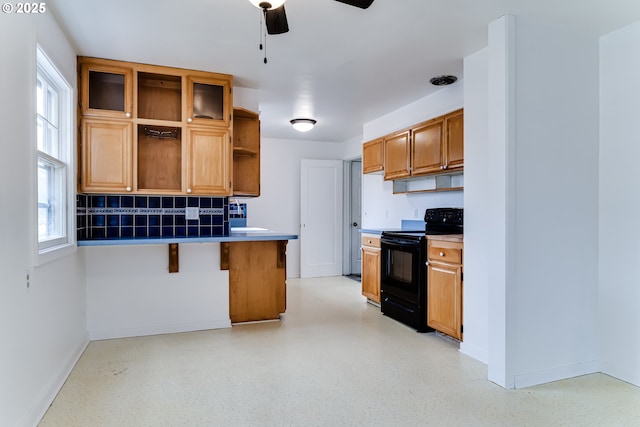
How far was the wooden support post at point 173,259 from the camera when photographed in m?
3.66

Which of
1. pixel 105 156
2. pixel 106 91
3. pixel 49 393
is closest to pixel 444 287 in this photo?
pixel 49 393

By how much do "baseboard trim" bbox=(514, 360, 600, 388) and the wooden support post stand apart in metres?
2.99

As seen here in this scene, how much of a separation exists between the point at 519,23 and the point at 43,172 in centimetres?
341

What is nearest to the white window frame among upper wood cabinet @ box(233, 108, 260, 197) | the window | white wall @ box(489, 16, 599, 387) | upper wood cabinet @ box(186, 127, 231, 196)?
the window

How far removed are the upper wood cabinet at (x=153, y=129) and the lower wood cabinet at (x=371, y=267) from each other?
2.00 m

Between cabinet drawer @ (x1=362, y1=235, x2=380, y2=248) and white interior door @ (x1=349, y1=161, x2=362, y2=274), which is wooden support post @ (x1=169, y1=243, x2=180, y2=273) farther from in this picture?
white interior door @ (x1=349, y1=161, x2=362, y2=274)

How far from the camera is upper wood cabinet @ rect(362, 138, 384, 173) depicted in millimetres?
4988

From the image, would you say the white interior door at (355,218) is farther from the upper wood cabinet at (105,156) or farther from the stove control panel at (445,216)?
the upper wood cabinet at (105,156)

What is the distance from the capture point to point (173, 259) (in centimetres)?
368

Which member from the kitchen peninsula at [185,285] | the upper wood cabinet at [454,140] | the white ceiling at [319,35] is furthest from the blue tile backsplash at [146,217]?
the upper wood cabinet at [454,140]

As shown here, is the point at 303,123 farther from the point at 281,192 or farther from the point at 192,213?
the point at 192,213

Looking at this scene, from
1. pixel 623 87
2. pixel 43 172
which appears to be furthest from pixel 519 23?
pixel 43 172

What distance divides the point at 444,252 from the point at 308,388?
1728mm

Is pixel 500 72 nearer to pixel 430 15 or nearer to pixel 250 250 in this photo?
pixel 430 15
